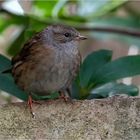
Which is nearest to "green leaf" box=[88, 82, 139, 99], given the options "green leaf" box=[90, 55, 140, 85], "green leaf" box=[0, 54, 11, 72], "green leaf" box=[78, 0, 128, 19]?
"green leaf" box=[90, 55, 140, 85]

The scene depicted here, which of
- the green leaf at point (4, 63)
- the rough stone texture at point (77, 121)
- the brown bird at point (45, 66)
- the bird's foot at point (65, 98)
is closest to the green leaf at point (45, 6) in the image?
the brown bird at point (45, 66)

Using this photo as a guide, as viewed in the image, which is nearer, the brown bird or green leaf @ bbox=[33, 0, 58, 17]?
the brown bird

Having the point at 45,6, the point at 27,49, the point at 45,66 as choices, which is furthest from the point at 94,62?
the point at 45,6

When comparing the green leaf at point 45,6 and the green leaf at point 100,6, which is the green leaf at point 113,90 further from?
the green leaf at point 45,6

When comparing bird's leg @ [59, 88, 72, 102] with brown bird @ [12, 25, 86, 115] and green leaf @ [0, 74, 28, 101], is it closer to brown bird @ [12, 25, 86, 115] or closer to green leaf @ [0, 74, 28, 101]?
brown bird @ [12, 25, 86, 115]

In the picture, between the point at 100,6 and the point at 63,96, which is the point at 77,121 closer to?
the point at 63,96
